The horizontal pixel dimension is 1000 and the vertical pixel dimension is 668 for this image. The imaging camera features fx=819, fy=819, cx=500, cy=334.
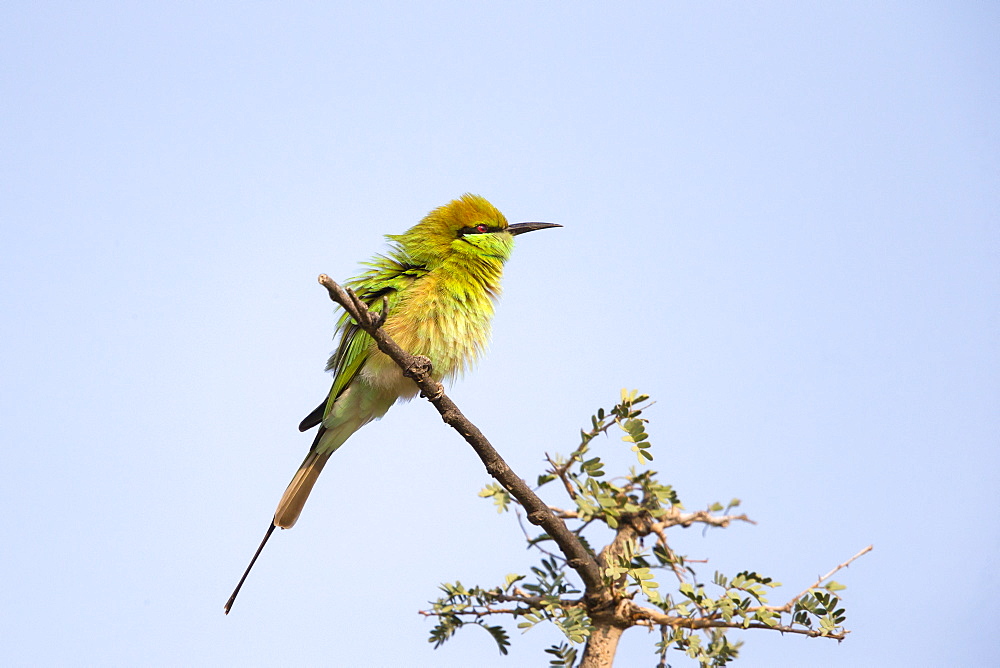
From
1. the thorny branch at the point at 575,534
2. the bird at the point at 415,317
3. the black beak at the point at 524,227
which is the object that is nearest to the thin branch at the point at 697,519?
the thorny branch at the point at 575,534

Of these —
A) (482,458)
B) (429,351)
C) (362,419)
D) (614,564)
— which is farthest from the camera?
(362,419)

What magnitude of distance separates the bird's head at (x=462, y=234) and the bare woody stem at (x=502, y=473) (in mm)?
911

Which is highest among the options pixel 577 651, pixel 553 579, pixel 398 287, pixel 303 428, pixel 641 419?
pixel 398 287

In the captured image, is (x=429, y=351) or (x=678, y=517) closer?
(x=678, y=517)

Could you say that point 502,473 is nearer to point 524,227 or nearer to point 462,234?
point 462,234

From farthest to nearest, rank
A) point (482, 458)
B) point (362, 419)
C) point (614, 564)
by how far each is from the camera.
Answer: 1. point (362, 419)
2. point (482, 458)
3. point (614, 564)

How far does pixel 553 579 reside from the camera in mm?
1946

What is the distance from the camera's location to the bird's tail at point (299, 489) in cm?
286

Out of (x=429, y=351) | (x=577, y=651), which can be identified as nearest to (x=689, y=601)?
(x=577, y=651)

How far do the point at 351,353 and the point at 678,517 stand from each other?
53.4 inches

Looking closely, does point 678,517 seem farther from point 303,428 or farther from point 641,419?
point 303,428

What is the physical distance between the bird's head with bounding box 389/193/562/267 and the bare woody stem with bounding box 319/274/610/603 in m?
0.91

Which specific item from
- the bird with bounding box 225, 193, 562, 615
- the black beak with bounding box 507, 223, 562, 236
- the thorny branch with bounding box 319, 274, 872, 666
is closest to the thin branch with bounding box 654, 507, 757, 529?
the thorny branch with bounding box 319, 274, 872, 666

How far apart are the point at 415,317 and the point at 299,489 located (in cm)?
78
